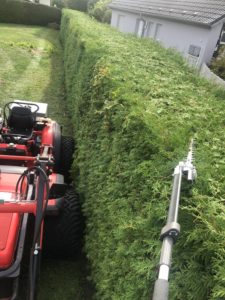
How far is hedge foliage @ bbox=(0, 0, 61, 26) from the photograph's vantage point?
2611 cm

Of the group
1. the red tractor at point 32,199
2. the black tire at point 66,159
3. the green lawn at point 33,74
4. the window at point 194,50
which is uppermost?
the window at point 194,50

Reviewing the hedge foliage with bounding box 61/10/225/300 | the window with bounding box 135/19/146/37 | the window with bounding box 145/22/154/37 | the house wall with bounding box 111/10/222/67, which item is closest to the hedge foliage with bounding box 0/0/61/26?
the house wall with bounding box 111/10/222/67

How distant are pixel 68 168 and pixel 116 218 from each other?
9.04 feet

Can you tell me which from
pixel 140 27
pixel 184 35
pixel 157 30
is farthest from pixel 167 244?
pixel 140 27

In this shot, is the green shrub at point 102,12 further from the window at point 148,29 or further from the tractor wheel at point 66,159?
the tractor wheel at point 66,159

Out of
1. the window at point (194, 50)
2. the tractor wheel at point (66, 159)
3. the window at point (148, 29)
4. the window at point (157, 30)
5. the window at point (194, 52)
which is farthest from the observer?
the window at point (148, 29)

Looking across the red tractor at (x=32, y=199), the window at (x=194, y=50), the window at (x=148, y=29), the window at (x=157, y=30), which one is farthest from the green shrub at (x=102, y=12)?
the red tractor at (x=32, y=199)

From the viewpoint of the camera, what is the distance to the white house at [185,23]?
15.1m

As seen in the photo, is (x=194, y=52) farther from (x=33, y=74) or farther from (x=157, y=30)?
(x=33, y=74)

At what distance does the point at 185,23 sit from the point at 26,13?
15.7 meters

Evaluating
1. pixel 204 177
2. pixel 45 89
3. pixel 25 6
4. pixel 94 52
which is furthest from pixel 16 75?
pixel 25 6

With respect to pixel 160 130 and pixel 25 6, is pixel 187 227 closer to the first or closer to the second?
pixel 160 130

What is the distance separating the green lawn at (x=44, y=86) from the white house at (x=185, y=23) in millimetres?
4839

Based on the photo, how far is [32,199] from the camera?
3254mm
